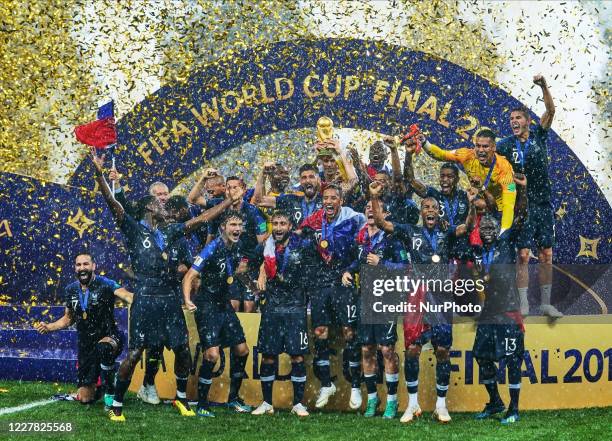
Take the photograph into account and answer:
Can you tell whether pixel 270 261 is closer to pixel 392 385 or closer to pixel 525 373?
pixel 392 385

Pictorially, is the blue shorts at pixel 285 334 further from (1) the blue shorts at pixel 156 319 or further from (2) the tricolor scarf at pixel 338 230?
(1) the blue shorts at pixel 156 319

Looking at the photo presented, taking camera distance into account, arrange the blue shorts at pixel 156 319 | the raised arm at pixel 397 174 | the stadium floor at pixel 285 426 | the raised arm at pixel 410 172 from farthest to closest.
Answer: the raised arm at pixel 410 172
the raised arm at pixel 397 174
the blue shorts at pixel 156 319
the stadium floor at pixel 285 426

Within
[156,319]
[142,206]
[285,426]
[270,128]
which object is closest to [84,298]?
[156,319]

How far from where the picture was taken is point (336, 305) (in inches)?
334

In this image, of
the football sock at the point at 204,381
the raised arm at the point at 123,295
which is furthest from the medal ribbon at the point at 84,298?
the football sock at the point at 204,381

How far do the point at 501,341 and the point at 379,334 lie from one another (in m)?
0.90

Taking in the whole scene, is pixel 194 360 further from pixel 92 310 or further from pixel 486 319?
pixel 486 319

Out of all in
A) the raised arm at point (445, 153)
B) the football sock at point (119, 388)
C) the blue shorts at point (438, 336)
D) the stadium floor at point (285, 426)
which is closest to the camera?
the stadium floor at point (285, 426)

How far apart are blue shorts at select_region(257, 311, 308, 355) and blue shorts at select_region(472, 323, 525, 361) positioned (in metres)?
1.35

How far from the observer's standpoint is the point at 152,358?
8555mm

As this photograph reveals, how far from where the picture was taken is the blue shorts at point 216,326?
8.31 m

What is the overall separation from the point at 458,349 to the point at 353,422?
114 centimetres

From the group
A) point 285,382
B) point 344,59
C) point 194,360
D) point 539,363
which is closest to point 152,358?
point 194,360

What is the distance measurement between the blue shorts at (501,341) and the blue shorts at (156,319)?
225 cm
